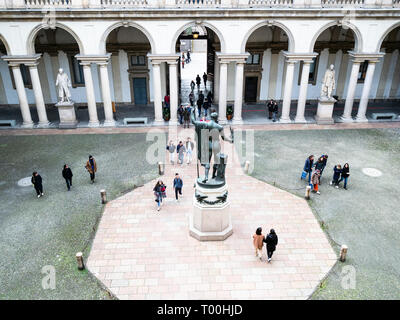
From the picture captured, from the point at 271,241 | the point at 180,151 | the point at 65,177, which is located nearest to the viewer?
the point at 271,241

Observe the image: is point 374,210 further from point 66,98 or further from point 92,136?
point 66,98

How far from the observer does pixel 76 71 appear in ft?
91.2

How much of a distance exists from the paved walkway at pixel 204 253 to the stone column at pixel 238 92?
9.67 m

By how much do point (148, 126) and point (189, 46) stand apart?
117ft

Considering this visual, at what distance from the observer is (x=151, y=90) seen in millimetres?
28734

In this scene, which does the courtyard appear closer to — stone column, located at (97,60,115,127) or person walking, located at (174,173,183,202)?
person walking, located at (174,173,183,202)

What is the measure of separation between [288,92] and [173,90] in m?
7.87

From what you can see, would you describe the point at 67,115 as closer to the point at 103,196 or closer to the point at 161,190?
the point at 103,196

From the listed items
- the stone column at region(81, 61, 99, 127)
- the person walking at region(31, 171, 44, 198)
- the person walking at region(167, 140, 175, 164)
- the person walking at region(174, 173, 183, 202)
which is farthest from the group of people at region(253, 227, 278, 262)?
the stone column at region(81, 61, 99, 127)

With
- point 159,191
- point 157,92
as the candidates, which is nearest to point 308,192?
point 159,191

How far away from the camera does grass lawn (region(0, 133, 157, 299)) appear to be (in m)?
11.4

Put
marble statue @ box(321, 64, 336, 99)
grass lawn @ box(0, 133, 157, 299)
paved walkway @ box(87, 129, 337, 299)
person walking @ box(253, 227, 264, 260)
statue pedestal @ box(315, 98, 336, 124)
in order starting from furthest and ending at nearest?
1. statue pedestal @ box(315, 98, 336, 124)
2. marble statue @ box(321, 64, 336, 99)
3. person walking @ box(253, 227, 264, 260)
4. grass lawn @ box(0, 133, 157, 299)
5. paved walkway @ box(87, 129, 337, 299)

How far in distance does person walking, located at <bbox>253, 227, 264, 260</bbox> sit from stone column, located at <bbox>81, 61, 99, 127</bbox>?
16.2m

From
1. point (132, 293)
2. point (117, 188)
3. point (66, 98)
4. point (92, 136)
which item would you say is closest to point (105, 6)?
point (66, 98)
